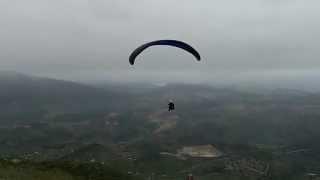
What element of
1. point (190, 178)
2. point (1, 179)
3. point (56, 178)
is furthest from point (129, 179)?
point (190, 178)

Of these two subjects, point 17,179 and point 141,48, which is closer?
point 141,48

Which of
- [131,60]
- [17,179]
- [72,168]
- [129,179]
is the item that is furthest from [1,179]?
[129,179]

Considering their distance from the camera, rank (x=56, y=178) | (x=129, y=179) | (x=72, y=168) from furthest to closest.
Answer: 1. (x=129, y=179)
2. (x=72, y=168)
3. (x=56, y=178)

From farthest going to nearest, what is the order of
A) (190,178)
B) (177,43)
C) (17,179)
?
1. (17,179)
2. (177,43)
3. (190,178)

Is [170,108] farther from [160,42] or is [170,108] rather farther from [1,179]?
[1,179]

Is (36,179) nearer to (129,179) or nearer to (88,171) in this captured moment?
(88,171)

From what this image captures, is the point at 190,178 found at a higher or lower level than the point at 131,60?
lower

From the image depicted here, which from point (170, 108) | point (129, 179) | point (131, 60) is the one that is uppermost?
point (131, 60)

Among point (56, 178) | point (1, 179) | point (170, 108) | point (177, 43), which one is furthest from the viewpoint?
point (56, 178)

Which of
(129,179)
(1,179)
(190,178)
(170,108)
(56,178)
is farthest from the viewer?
(129,179)
